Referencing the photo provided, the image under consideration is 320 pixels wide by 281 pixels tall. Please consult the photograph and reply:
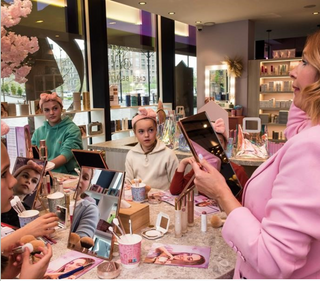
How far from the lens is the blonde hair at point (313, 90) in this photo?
0.87 metres

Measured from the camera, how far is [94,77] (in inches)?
247

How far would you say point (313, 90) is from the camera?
35.4 inches

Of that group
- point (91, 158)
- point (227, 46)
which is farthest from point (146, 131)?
point (227, 46)

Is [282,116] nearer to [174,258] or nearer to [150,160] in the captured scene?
[150,160]

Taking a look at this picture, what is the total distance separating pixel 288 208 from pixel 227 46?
7966 mm

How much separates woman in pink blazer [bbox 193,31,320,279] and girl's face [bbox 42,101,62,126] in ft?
7.99

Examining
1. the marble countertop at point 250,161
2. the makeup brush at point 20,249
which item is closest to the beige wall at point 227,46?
the marble countertop at point 250,161

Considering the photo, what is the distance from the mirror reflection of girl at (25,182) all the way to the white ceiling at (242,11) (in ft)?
16.5

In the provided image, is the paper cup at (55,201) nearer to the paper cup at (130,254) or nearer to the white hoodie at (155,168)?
the paper cup at (130,254)

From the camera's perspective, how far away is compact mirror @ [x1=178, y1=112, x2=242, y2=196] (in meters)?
1.32

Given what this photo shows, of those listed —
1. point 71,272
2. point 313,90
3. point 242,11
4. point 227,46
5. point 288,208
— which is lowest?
point 71,272

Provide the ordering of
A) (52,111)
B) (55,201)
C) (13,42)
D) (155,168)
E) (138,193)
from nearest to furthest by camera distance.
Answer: (13,42) < (55,201) < (138,193) < (155,168) < (52,111)

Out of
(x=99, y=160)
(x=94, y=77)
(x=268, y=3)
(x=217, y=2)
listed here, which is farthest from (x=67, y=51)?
(x=99, y=160)

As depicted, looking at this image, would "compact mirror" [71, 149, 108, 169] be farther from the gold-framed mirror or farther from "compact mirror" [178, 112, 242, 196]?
the gold-framed mirror
